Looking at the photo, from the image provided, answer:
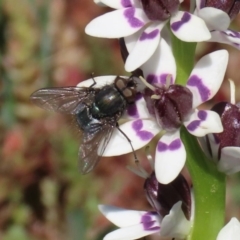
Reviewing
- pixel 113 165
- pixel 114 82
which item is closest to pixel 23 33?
pixel 113 165

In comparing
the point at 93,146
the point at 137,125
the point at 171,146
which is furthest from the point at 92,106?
the point at 171,146

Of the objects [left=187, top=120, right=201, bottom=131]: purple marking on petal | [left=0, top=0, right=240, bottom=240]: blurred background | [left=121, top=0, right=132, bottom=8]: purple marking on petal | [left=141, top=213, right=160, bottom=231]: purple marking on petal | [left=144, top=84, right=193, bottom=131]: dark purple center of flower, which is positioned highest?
[left=121, top=0, right=132, bottom=8]: purple marking on petal

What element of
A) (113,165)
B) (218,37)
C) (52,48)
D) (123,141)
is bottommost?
(113,165)

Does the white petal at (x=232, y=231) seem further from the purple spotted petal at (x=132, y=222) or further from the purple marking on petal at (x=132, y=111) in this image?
the purple marking on petal at (x=132, y=111)

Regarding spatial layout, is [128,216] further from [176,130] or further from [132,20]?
[132,20]

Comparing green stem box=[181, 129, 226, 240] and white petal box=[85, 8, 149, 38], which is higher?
white petal box=[85, 8, 149, 38]

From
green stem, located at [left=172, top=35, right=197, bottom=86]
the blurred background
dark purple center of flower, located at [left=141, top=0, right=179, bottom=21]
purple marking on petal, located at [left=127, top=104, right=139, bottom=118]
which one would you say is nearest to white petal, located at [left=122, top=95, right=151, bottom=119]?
purple marking on petal, located at [left=127, top=104, right=139, bottom=118]

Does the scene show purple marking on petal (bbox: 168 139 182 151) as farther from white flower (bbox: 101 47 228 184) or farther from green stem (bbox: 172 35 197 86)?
green stem (bbox: 172 35 197 86)

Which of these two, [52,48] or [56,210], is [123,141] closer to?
[56,210]
